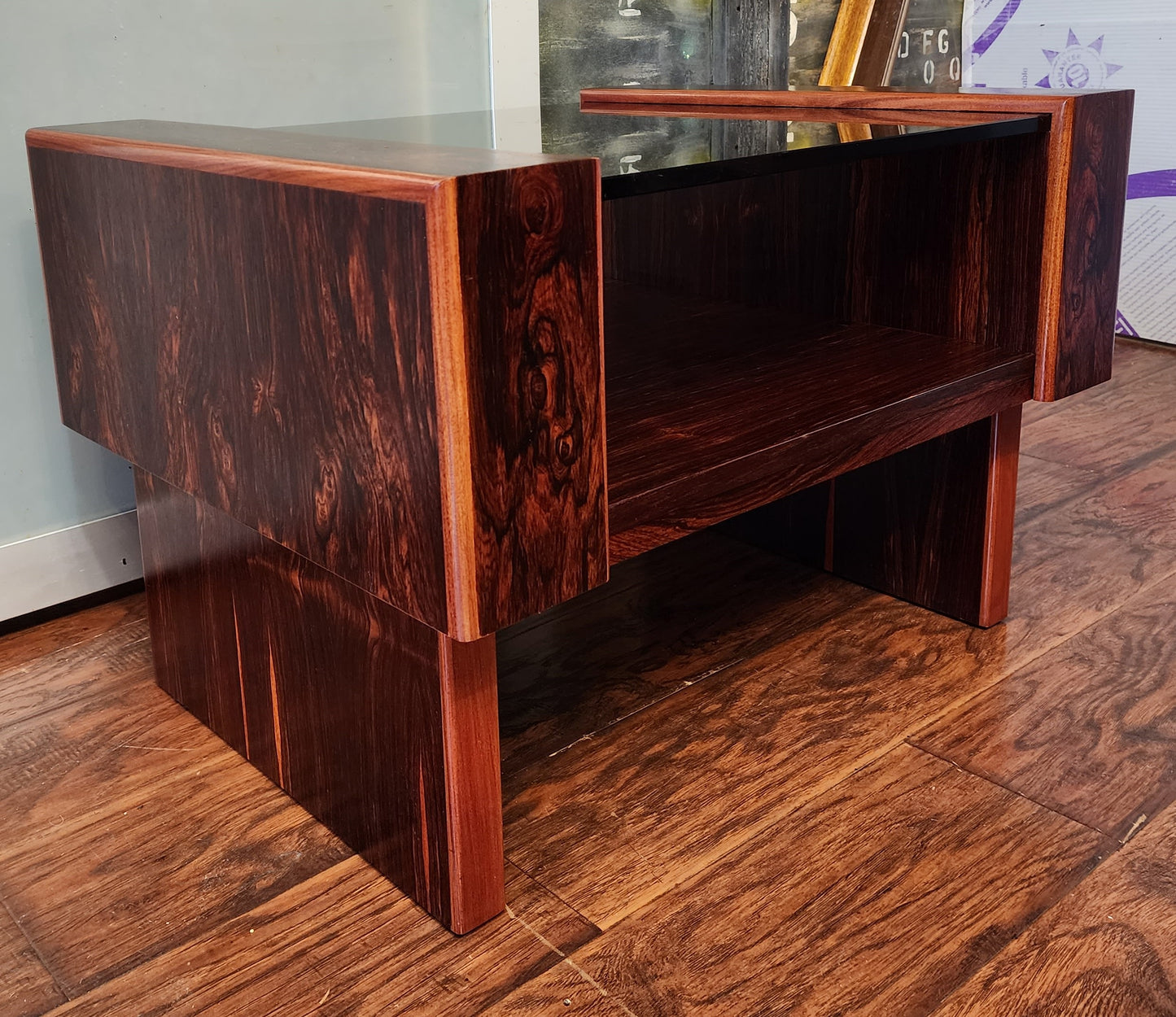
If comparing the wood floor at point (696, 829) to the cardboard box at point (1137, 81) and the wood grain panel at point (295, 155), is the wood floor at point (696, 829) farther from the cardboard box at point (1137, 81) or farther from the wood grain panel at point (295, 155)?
the cardboard box at point (1137, 81)

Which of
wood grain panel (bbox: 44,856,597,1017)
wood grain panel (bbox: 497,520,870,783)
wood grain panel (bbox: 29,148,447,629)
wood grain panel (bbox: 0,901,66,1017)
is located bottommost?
wood grain panel (bbox: 0,901,66,1017)

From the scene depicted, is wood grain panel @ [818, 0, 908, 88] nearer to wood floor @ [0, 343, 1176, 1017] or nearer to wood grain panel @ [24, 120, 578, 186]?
wood floor @ [0, 343, 1176, 1017]

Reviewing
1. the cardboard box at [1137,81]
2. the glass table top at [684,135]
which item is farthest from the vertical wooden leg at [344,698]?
the cardboard box at [1137,81]

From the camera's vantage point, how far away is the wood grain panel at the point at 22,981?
81cm

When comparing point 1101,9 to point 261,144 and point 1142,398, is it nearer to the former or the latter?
point 1142,398

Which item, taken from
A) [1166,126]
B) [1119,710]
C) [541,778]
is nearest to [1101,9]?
[1166,126]

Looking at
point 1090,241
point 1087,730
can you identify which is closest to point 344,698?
point 1087,730

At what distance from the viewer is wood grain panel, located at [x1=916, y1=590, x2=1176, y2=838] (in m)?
1.01

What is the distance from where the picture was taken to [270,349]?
797 mm

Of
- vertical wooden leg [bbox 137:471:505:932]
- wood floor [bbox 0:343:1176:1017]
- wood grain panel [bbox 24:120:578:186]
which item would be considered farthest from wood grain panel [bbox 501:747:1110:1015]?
wood grain panel [bbox 24:120:578:186]

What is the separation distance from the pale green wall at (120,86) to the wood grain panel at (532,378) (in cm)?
80

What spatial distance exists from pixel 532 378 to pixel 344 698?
0.35m

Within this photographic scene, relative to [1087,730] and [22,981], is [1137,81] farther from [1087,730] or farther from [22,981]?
[22,981]

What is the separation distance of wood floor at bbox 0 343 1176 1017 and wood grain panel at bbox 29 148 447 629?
0.89 ft
